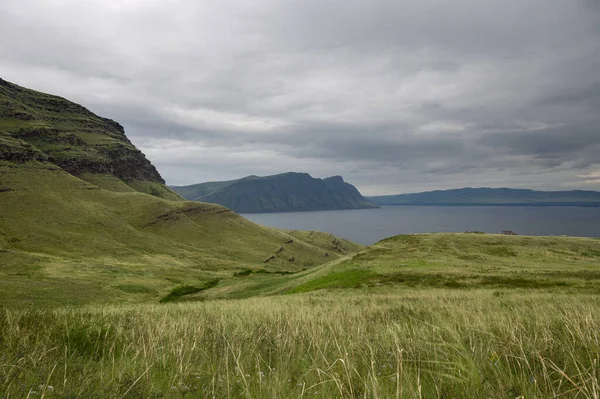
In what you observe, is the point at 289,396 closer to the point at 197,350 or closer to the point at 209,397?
the point at 209,397

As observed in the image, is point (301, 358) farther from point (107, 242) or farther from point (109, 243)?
point (107, 242)

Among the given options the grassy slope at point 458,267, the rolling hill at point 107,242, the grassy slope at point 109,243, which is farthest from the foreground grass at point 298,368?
the grassy slope at point 109,243

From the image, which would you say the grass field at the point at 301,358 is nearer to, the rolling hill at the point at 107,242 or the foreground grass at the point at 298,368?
the foreground grass at the point at 298,368

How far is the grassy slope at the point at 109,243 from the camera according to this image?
58800mm

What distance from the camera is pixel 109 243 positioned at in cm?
11712

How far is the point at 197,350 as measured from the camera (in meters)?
4.98

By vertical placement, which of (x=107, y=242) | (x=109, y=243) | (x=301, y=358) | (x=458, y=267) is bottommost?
(x=109, y=243)

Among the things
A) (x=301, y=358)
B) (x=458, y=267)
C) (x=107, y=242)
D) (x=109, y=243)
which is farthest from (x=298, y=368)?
(x=107, y=242)

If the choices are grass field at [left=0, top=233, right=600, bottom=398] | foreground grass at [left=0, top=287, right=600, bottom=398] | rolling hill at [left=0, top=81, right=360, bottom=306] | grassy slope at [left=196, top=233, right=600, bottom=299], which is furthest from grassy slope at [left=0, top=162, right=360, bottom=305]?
foreground grass at [left=0, top=287, right=600, bottom=398]

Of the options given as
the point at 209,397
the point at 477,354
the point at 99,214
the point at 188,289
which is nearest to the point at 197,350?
the point at 209,397

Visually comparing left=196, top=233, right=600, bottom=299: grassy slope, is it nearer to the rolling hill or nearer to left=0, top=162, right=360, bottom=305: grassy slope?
left=0, top=162, right=360, bottom=305: grassy slope

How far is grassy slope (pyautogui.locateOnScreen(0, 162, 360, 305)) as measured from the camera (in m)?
58.8

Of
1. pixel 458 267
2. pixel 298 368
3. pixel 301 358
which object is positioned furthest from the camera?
pixel 458 267

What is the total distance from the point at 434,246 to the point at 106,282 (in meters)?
60.4
